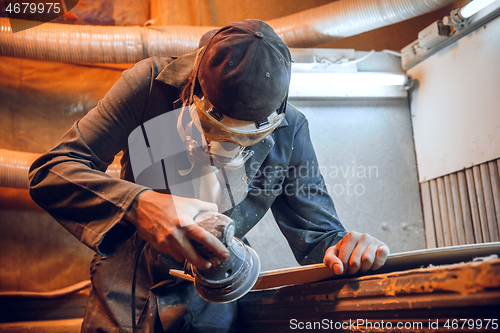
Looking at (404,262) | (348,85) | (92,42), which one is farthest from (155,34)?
(404,262)

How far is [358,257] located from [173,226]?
0.54 m

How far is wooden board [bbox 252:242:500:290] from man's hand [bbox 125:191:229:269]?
13.0 inches

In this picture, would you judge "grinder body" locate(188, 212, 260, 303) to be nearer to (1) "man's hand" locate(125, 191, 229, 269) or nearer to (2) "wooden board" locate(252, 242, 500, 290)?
(1) "man's hand" locate(125, 191, 229, 269)

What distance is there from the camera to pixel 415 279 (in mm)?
858

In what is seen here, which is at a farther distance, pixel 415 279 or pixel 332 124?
pixel 332 124

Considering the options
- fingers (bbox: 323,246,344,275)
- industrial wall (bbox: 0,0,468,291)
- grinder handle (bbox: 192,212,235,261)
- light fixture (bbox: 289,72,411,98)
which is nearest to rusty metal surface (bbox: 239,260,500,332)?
fingers (bbox: 323,246,344,275)

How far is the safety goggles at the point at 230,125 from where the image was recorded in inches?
44.3

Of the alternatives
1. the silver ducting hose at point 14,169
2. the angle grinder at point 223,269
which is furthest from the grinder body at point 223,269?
the silver ducting hose at point 14,169

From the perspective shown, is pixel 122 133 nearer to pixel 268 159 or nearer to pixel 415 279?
pixel 268 159

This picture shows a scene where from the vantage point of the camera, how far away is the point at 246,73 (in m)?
1.04

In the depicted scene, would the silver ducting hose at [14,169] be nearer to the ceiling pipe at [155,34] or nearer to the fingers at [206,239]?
the ceiling pipe at [155,34]

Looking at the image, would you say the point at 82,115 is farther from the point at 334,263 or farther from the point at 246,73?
the point at 334,263

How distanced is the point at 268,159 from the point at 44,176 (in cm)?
81

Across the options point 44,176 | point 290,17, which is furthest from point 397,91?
point 44,176
